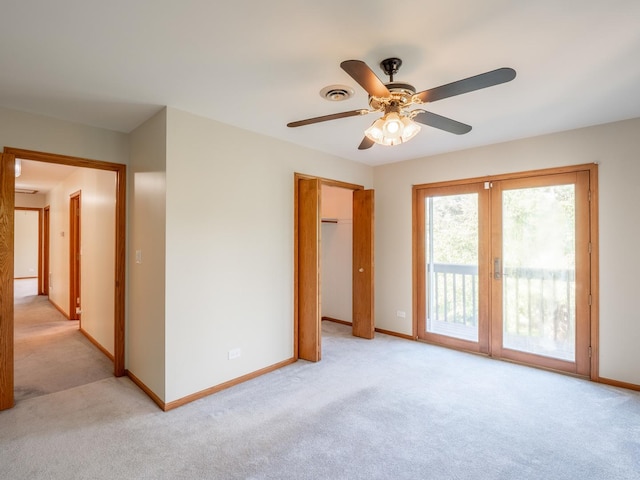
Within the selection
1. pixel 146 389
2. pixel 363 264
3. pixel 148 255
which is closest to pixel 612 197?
pixel 363 264

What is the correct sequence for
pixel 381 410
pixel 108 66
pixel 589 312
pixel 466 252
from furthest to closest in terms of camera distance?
1. pixel 466 252
2. pixel 589 312
3. pixel 381 410
4. pixel 108 66

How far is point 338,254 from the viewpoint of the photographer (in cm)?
541

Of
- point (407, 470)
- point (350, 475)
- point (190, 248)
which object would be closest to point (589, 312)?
point (407, 470)

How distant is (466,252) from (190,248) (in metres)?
3.20

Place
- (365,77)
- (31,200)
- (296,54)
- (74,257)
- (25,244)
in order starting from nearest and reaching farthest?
(365,77) → (296,54) → (74,257) → (31,200) → (25,244)

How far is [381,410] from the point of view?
263 cm

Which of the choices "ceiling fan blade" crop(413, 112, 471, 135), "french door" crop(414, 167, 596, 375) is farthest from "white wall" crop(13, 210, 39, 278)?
"ceiling fan blade" crop(413, 112, 471, 135)

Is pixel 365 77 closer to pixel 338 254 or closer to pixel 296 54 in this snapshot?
pixel 296 54

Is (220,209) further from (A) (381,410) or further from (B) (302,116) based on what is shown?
(A) (381,410)

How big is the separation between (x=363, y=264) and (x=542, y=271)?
2.12 metres

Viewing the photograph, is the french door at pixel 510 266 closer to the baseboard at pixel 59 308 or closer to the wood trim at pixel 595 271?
the wood trim at pixel 595 271

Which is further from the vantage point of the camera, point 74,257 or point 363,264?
point 74,257

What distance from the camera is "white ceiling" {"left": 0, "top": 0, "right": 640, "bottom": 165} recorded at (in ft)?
5.13

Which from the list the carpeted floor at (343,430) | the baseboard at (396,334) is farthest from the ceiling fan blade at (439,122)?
the baseboard at (396,334)
